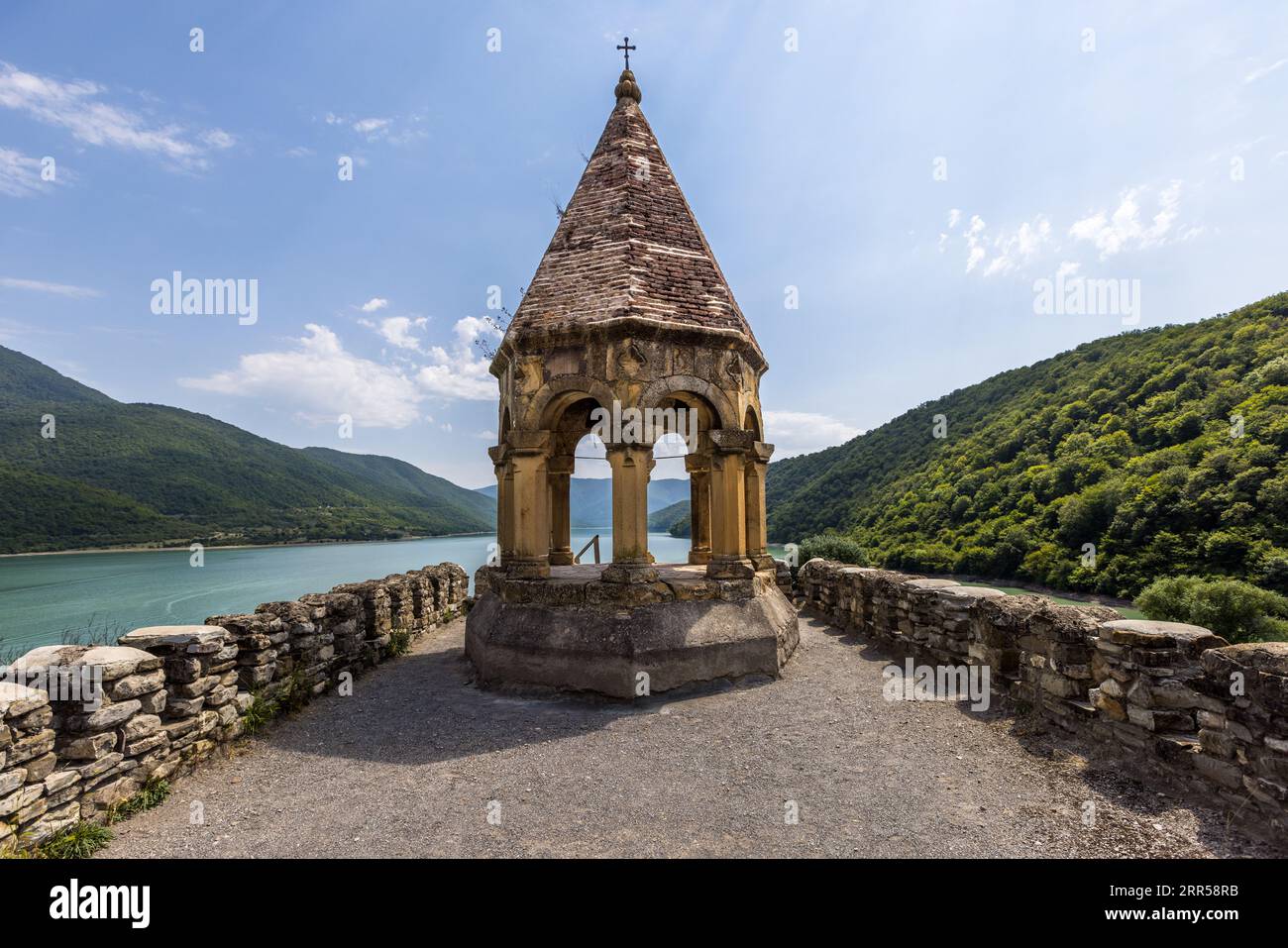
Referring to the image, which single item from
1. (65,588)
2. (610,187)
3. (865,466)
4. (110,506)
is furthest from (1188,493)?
(110,506)

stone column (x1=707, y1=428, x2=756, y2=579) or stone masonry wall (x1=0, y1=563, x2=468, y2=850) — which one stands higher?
stone column (x1=707, y1=428, x2=756, y2=579)

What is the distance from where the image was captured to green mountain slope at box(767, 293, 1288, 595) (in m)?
23.7

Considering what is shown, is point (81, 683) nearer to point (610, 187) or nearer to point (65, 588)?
point (610, 187)

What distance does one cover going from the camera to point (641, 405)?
6.79 m

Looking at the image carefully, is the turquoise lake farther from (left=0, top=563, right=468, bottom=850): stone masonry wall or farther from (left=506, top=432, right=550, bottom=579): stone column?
(left=0, top=563, right=468, bottom=850): stone masonry wall

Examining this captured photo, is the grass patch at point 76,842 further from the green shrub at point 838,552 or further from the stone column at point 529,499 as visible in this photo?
the green shrub at point 838,552

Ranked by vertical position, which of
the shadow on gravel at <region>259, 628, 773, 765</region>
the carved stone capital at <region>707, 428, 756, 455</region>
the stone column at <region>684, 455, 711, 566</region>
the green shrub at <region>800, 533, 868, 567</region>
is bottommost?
the shadow on gravel at <region>259, 628, 773, 765</region>

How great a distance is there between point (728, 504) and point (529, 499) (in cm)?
232

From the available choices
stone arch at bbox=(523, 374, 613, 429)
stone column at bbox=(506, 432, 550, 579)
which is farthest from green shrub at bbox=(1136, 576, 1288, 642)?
stone column at bbox=(506, 432, 550, 579)

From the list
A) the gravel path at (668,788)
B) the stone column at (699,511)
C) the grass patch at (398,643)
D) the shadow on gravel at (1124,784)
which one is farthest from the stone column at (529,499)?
the shadow on gravel at (1124,784)

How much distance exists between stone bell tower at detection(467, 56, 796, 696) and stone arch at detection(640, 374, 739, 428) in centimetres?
2

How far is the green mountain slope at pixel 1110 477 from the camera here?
2373 centimetres

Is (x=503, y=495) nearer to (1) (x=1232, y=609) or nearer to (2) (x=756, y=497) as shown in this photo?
(2) (x=756, y=497)

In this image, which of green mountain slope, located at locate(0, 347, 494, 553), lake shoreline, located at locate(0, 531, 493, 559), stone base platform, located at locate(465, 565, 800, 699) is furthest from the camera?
green mountain slope, located at locate(0, 347, 494, 553)
